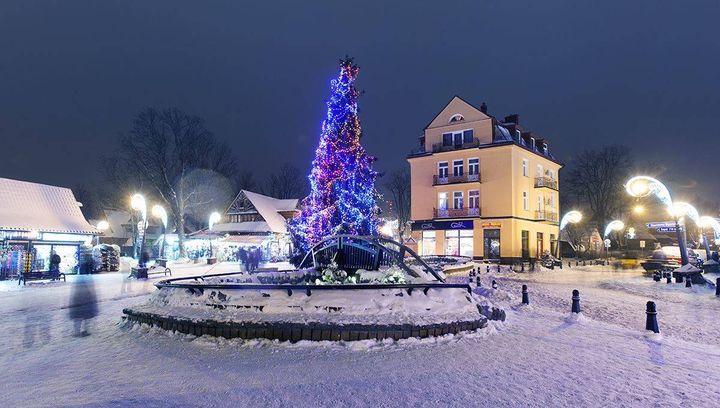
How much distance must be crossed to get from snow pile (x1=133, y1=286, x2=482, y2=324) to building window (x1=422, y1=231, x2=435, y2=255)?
→ 3410cm

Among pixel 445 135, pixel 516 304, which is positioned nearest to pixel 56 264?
pixel 516 304

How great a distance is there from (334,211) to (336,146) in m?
3.00

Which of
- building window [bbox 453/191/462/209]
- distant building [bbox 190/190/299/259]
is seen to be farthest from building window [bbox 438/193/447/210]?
distant building [bbox 190/190/299/259]

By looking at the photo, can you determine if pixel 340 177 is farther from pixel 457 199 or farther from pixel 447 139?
pixel 447 139

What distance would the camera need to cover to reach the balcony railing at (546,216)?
4306 centimetres

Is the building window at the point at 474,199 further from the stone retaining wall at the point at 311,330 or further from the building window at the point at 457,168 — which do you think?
the stone retaining wall at the point at 311,330

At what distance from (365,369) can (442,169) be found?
38.2 meters

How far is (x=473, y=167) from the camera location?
41.1 metres

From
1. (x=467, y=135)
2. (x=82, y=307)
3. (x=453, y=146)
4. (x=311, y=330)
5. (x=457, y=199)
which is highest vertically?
(x=467, y=135)

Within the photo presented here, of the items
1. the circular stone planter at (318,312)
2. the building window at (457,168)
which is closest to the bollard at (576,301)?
the circular stone planter at (318,312)

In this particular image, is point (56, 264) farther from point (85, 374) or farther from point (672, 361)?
point (672, 361)

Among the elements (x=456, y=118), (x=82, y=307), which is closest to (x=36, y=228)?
(x=82, y=307)

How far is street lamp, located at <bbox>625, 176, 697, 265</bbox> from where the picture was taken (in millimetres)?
22438

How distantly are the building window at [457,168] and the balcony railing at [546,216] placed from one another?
863cm
